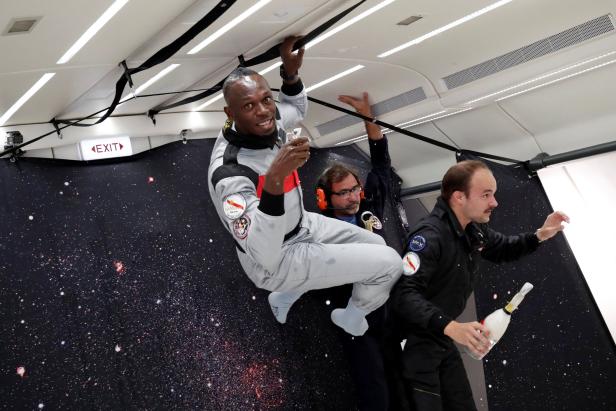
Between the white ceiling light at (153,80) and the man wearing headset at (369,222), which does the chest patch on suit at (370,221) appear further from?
the white ceiling light at (153,80)

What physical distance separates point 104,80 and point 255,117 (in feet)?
2.71

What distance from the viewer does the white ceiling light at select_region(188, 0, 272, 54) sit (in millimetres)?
2592

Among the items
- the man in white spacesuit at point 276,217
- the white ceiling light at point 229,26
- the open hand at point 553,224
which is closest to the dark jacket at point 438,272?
the man in white spacesuit at point 276,217

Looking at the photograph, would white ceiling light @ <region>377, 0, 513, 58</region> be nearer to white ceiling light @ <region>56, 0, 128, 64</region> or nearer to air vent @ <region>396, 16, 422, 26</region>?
air vent @ <region>396, 16, 422, 26</region>

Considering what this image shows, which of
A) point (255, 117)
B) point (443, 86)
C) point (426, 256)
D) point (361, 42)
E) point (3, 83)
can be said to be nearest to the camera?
point (255, 117)

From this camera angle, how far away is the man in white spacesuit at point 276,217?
2299 millimetres

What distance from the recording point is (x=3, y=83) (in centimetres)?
277

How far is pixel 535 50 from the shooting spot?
3465 millimetres

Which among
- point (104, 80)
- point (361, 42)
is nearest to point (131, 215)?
point (104, 80)

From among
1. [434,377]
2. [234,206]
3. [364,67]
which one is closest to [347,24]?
[364,67]

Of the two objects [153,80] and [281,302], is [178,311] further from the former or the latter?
[153,80]

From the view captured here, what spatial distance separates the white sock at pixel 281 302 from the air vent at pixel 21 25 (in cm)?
164

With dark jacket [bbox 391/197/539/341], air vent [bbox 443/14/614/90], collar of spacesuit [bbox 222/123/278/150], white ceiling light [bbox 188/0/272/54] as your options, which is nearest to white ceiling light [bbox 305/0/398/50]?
white ceiling light [bbox 188/0/272/54]

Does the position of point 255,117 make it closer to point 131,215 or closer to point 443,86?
point 131,215
